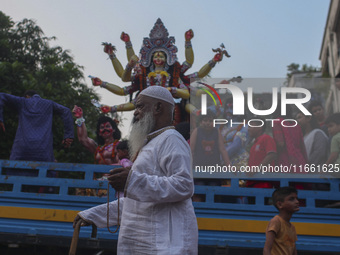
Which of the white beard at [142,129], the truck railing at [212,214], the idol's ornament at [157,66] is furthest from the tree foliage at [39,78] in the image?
the white beard at [142,129]

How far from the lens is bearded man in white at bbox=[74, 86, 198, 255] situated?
66.5 inches

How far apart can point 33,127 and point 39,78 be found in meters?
6.67

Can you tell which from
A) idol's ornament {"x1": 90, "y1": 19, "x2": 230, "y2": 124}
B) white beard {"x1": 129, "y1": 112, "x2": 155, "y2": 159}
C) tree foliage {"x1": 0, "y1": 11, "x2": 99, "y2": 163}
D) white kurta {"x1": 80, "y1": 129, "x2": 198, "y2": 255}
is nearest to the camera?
white kurta {"x1": 80, "y1": 129, "x2": 198, "y2": 255}

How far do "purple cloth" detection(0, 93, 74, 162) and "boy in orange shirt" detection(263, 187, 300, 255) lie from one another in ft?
8.99

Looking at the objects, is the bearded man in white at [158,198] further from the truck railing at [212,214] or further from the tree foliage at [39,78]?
the tree foliage at [39,78]

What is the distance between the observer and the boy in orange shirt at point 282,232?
2543mm

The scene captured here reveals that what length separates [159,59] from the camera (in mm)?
6621

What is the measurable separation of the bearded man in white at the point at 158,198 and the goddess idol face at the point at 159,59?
15.7 ft

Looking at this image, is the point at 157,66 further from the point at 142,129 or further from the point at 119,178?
the point at 119,178

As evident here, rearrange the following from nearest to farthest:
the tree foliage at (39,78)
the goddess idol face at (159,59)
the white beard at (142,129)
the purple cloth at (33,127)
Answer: the white beard at (142,129) → the purple cloth at (33,127) → the goddess idol face at (159,59) → the tree foliage at (39,78)

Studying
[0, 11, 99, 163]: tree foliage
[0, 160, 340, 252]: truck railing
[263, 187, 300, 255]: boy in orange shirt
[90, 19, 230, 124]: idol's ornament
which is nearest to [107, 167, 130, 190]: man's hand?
[263, 187, 300, 255]: boy in orange shirt

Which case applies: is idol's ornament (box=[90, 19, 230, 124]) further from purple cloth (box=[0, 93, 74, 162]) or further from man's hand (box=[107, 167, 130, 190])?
man's hand (box=[107, 167, 130, 190])

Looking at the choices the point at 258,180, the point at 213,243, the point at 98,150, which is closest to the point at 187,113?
the point at 98,150

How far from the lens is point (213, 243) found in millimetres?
2992
